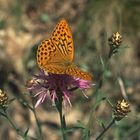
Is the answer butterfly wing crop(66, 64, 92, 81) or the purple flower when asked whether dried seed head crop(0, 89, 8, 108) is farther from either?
butterfly wing crop(66, 64, 92, 81)

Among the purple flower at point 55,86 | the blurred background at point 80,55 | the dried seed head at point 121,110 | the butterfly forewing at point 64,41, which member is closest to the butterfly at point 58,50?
the butterfly forewing at point 64,41

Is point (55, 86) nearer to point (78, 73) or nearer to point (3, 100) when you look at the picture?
point (3, 100)

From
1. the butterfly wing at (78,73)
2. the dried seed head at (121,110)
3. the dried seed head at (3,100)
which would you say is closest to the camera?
the butterfly wing at (78,73)

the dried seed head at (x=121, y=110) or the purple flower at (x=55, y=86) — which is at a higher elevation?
the purple flower at (x=55, y=86)

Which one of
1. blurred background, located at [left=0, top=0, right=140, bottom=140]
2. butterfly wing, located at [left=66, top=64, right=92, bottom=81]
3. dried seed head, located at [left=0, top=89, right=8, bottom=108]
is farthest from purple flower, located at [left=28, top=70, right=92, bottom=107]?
blurred background, located at [left=0, top=0, right=140, bottom=140]

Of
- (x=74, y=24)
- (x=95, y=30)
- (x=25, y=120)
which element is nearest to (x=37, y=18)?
(x=74, y=24)

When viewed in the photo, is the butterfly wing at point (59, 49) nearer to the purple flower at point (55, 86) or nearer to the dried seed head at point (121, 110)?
the purple flower at point (55, 86)
